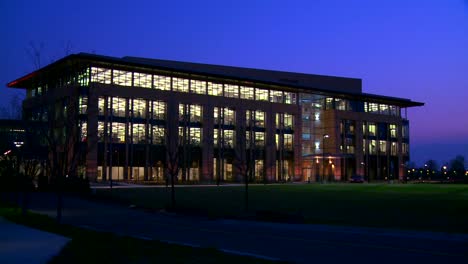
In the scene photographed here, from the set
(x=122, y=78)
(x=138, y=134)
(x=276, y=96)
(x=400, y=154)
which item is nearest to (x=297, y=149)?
(x=276, y=96)

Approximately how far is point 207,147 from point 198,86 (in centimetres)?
1091

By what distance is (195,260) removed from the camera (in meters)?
12.3

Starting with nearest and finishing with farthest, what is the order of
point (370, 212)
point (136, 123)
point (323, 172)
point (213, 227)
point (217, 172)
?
point (213, 227)
point (370, 212)
point (136, 123)
point (217, 172)
point (323, 172)

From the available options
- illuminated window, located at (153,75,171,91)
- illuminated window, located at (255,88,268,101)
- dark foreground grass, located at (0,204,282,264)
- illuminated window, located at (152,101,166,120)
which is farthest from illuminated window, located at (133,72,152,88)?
dark foreground grass, located at (0,204,282,264)

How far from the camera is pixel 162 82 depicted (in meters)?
91.6

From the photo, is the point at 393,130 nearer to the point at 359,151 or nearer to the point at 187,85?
the point at 359,151

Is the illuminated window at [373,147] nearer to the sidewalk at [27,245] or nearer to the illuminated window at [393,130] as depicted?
the illuminated window at [393,130]

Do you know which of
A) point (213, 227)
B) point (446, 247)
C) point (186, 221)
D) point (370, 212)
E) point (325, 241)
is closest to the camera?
point (446, 247)

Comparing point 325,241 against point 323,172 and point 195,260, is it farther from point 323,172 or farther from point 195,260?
point 323,172

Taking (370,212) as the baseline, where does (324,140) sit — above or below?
above

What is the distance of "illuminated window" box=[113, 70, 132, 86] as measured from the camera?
282 feet

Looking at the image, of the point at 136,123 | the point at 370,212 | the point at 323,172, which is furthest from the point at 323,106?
the point at 370,212

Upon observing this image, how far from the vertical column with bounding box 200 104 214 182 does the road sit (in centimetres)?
6233

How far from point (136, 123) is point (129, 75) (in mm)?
7675
